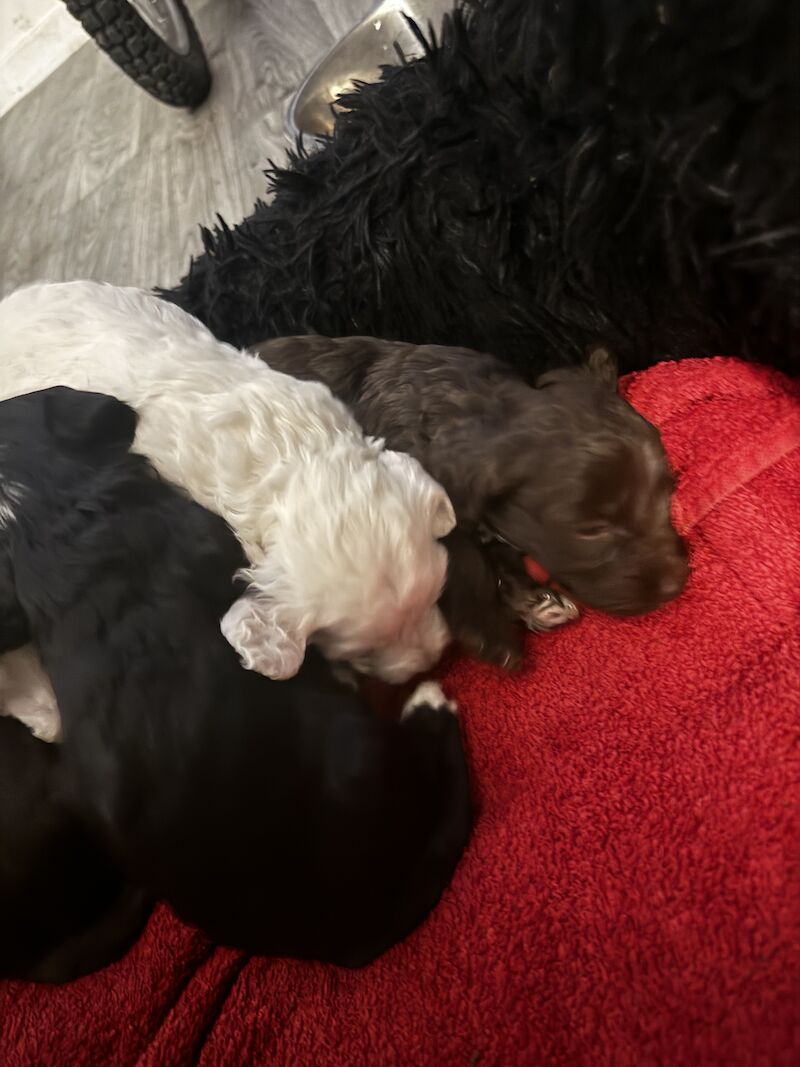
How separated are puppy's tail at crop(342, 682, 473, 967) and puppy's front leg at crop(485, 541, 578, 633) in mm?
187

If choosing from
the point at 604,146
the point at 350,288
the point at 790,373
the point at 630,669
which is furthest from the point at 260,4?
the point at 630,669

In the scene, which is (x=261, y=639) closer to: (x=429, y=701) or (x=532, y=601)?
(x=429, y=701)

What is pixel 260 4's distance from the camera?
326 cm

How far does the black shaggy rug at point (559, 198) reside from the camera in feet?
3.54

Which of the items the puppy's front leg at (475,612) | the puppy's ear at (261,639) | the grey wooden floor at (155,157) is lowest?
the puppy's front leg at (475,612)

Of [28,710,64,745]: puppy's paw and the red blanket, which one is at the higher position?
[28,710,64,745]: puppy's paw

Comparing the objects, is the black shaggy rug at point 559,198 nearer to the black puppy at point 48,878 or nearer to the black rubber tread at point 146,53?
the black puppy at point 48,878

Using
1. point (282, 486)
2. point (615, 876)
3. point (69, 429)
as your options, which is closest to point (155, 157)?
point (69, 429)

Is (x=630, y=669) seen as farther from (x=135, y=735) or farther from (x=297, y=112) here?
(x=297, y=112)

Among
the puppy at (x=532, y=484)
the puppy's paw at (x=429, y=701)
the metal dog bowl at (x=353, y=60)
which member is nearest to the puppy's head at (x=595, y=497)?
the puppy at (x=532, y=484)

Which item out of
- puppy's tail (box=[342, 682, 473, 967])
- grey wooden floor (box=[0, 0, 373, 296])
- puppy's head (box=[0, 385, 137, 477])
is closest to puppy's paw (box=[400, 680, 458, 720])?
puppy's tail (box=[342, 682, 473, 967])

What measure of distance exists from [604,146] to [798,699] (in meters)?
0.80

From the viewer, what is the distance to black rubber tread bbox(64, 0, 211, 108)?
279cm

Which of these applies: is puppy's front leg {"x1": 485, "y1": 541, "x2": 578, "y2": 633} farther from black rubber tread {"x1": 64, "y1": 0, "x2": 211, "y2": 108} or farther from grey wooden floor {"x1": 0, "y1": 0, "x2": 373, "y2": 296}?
black rubber tread {"x1": 64, "y1": 0, "x2": 211, "y2": 108}
